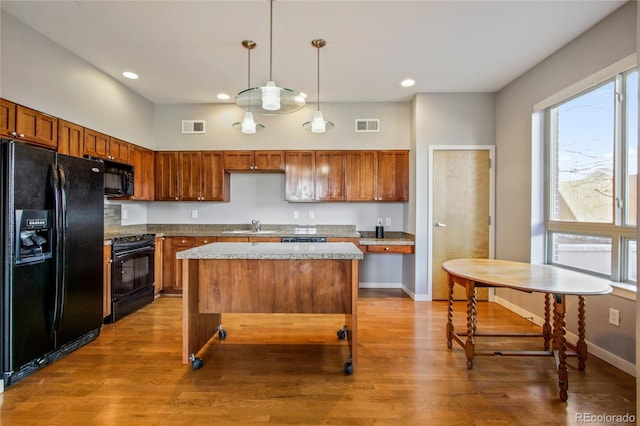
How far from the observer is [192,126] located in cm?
452

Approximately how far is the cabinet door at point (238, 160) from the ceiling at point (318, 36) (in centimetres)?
101

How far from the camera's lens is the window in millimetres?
2379

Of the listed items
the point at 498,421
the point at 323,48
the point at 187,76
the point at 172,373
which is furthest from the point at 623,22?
the point at 172,373

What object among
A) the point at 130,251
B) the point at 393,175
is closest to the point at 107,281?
the point at 130,251

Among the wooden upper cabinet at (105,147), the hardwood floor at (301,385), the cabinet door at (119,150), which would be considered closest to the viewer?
the hardwood floor at (301,385)

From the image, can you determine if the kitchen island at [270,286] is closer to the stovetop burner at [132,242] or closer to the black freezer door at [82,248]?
the black freezer door at [82,248]

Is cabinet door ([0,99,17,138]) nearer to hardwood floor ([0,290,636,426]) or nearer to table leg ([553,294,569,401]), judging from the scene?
hardwood floor ([0,290,636,426])

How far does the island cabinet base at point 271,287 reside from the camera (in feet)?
7.67

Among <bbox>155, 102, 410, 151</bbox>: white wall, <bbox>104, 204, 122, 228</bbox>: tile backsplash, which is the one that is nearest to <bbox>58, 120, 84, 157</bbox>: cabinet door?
<bbox>104, 204, 122, 228</bbox>: tile backsplash

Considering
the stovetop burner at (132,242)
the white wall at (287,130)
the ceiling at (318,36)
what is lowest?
the stovetop burner at (132,242)

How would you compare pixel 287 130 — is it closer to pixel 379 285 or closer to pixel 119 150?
pixel 119 150

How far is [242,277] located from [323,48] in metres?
2.35

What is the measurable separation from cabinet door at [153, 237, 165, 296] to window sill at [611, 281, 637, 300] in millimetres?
4923

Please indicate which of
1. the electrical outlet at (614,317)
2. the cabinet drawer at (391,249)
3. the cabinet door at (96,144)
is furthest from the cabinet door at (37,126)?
the electrical outlet at (614,317)
